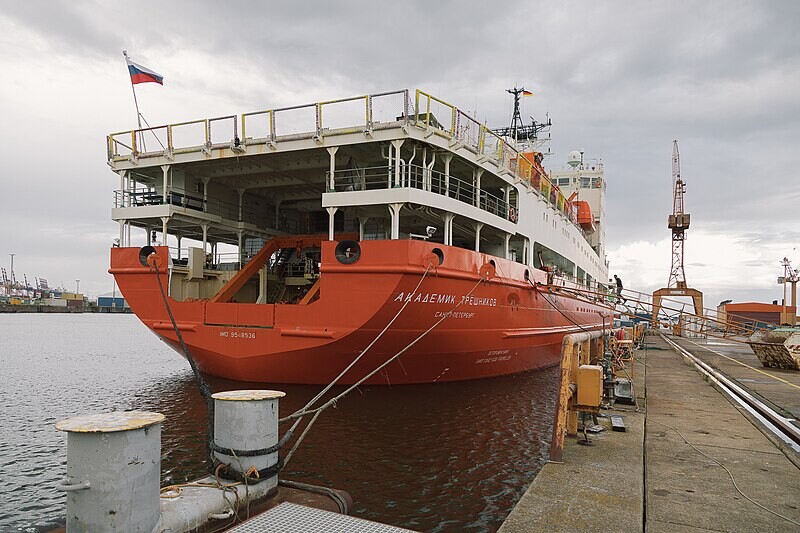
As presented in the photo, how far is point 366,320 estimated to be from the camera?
33.9 ft

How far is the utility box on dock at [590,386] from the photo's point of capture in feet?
18.8

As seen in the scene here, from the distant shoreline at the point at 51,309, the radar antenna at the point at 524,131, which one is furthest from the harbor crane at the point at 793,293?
the distant shoreline at the point at 51,309

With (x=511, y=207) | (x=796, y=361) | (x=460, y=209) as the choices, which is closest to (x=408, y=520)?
(x=460, y=209)

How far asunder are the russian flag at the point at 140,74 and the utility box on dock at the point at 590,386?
45.1 ft

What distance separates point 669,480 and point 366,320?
6.43m

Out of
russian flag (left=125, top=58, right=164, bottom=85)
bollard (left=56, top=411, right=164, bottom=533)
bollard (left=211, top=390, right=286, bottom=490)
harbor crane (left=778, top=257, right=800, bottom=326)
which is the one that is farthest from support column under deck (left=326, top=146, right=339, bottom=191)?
harbor crane (left=778, top=257, right=800, bottom=326)

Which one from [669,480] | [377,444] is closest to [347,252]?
[377,444]

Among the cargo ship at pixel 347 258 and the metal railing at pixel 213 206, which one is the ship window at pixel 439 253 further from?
the metal railing at pixel 213 206

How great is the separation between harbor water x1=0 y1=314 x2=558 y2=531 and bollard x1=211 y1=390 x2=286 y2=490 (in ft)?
6.37

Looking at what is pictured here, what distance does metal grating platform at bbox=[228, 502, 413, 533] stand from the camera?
3.48m

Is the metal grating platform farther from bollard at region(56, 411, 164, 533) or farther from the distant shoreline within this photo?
the distant shoreline

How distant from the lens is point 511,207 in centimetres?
1530

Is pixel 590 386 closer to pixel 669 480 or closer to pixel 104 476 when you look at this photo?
pixel 669 480

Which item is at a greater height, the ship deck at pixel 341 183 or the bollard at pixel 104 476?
the ship deck at pixel 341 183
